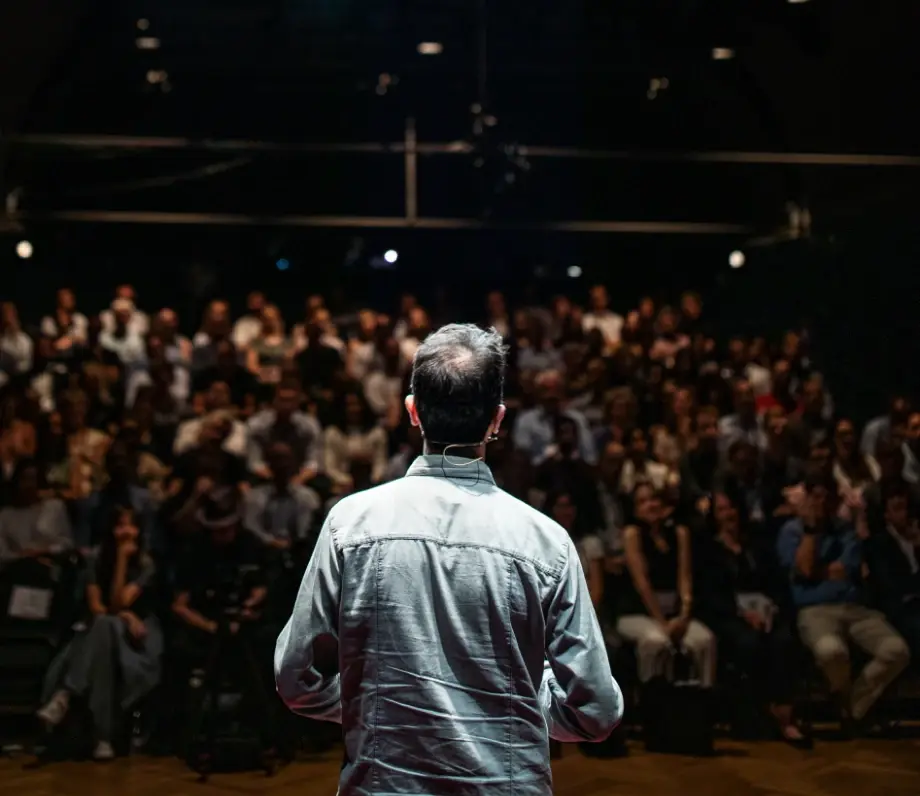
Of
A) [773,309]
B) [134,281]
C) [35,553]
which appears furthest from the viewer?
[134,281]

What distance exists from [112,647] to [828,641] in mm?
3057

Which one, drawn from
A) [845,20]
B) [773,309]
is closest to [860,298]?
[773,309]

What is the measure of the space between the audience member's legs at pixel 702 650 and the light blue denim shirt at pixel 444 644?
3726 millimetres

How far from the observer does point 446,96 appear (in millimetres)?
11117

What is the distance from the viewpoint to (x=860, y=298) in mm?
8125

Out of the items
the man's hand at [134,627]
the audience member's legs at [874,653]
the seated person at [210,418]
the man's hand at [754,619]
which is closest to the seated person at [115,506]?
the man's hand at [134,627]

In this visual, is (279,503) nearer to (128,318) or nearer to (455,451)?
(128,318)

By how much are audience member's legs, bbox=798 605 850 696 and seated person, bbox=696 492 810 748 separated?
106 mm

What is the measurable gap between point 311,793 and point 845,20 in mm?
7366

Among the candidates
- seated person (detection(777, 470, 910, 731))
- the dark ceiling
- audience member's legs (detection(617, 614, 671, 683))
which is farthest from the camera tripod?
the dark ceiling

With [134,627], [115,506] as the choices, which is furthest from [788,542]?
[115,506]

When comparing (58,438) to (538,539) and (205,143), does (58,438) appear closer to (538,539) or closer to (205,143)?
(205,143)

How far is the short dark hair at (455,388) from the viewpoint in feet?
5.24

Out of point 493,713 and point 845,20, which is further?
point 845,20
